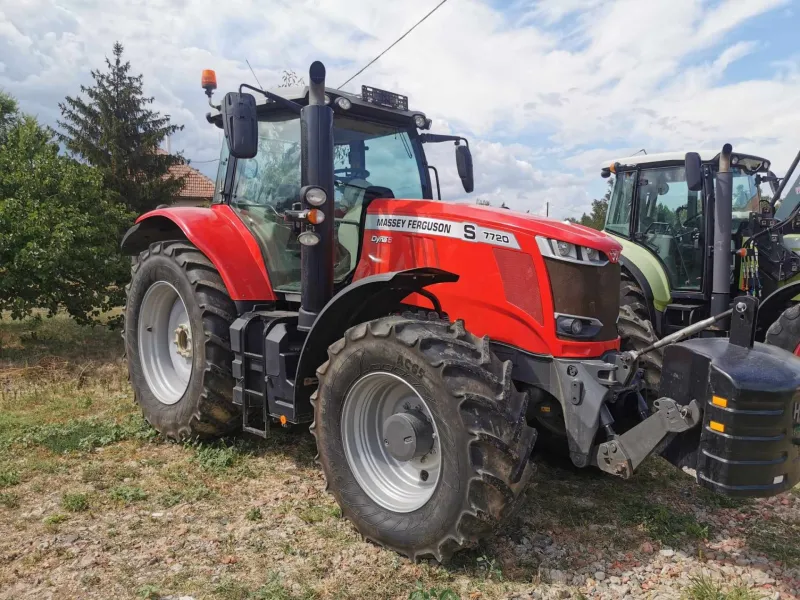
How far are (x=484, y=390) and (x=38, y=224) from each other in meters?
7.64

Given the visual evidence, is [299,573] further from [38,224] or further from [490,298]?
[38,224]

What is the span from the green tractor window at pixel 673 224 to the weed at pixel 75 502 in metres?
6.09

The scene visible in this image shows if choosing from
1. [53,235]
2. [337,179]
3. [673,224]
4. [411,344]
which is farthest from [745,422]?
[53,235]

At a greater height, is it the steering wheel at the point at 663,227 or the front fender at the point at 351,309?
the steering wheel at the point at 663,227

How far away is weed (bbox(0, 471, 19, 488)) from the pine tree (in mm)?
13599

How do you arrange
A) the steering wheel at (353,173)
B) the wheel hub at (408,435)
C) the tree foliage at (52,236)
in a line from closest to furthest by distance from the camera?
1. the wheel hub at (408,435)
2. the steering wheel at (353,173)
3. the tree foliage at (52,236)

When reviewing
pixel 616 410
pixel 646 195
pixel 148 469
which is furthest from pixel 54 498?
pixel 646 195

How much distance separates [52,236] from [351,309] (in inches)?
254

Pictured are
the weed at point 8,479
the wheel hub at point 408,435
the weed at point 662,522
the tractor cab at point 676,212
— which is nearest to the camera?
the wheel hub at point 408,435

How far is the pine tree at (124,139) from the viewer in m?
16.6

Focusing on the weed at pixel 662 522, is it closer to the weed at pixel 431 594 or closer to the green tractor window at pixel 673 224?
the weed at pixel 431 594

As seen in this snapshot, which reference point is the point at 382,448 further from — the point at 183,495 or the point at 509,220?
the point at 509,220

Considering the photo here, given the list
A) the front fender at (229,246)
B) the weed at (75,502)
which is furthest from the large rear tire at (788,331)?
the weed at (75,502)

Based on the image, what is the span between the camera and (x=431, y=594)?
2807mm
